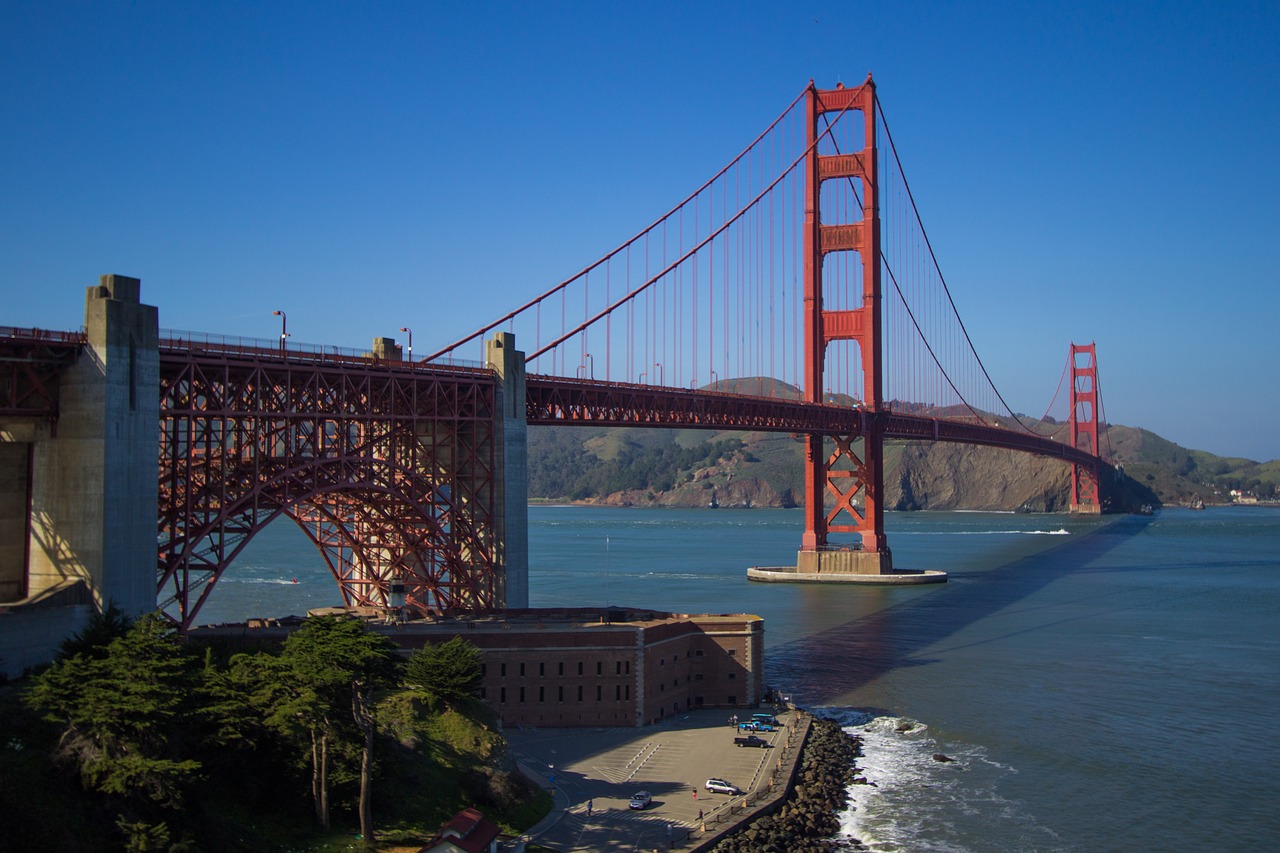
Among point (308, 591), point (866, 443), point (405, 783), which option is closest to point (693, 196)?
point (866, 443)

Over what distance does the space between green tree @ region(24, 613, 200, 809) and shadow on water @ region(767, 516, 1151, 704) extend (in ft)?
71.7

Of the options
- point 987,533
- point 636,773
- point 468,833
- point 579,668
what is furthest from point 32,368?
point 987,533

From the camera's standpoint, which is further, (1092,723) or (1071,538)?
(1071,538)

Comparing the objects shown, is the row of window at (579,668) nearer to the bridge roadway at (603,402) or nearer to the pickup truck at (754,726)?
the pickup truck at (754,726)

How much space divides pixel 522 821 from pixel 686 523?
436 feet

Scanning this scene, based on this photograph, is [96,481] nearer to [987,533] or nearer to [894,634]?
[894,634]

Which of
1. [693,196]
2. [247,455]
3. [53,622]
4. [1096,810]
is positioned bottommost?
[1096,810]

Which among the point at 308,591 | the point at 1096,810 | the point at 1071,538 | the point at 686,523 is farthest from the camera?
the point at 686,523

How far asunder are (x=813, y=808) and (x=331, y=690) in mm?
10721

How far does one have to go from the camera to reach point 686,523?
157m

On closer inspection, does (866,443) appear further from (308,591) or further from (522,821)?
(522,821)

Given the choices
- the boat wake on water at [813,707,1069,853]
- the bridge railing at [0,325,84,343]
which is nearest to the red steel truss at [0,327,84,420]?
the bridge railing at [0,325,84,343]

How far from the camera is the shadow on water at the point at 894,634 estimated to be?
4172 cm

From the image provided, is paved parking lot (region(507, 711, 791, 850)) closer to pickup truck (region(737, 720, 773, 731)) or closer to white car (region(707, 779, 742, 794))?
white car (region(707, 779, 742, 794))
